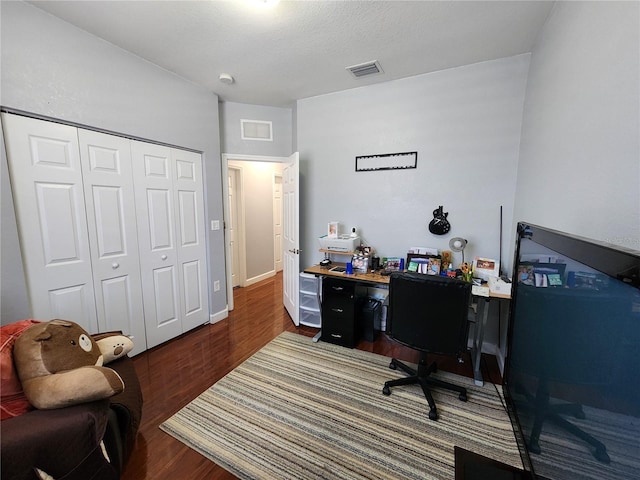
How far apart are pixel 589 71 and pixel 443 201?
4.94ft

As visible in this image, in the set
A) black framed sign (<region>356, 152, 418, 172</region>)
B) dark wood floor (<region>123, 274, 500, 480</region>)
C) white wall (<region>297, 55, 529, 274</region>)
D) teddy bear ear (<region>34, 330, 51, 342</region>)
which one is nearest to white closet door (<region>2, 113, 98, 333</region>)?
dark wood floor (<region>123, 274, 500, 480</region>)

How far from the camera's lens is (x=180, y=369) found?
230 cm

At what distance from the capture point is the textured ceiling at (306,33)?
1707 millimetres

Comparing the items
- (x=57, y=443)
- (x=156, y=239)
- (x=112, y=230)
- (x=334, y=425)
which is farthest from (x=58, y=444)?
(x=156, y=239)

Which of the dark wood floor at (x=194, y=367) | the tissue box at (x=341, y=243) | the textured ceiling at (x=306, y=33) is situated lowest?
the dark wood floor at (x=194, y=367)

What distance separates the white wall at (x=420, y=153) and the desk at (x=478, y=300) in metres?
0.54

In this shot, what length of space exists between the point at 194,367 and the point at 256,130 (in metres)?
2.80

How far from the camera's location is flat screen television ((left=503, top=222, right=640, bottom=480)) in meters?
0.47

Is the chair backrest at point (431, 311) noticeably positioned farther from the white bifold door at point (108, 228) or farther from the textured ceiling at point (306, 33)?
the white bifold door at point (108, 228)

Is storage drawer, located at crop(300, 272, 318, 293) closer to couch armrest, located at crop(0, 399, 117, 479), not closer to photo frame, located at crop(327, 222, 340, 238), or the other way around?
photo frame, located at crop(327, 222, 340, 238)

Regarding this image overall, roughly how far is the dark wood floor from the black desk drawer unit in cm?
22

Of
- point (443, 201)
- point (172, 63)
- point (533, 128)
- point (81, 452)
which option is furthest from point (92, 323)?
point (533, 128)

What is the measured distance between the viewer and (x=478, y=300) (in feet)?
7.11

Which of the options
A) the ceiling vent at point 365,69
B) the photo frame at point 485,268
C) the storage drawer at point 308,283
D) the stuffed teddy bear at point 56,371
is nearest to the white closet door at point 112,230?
the stuffed teddy bear at point 56,371
